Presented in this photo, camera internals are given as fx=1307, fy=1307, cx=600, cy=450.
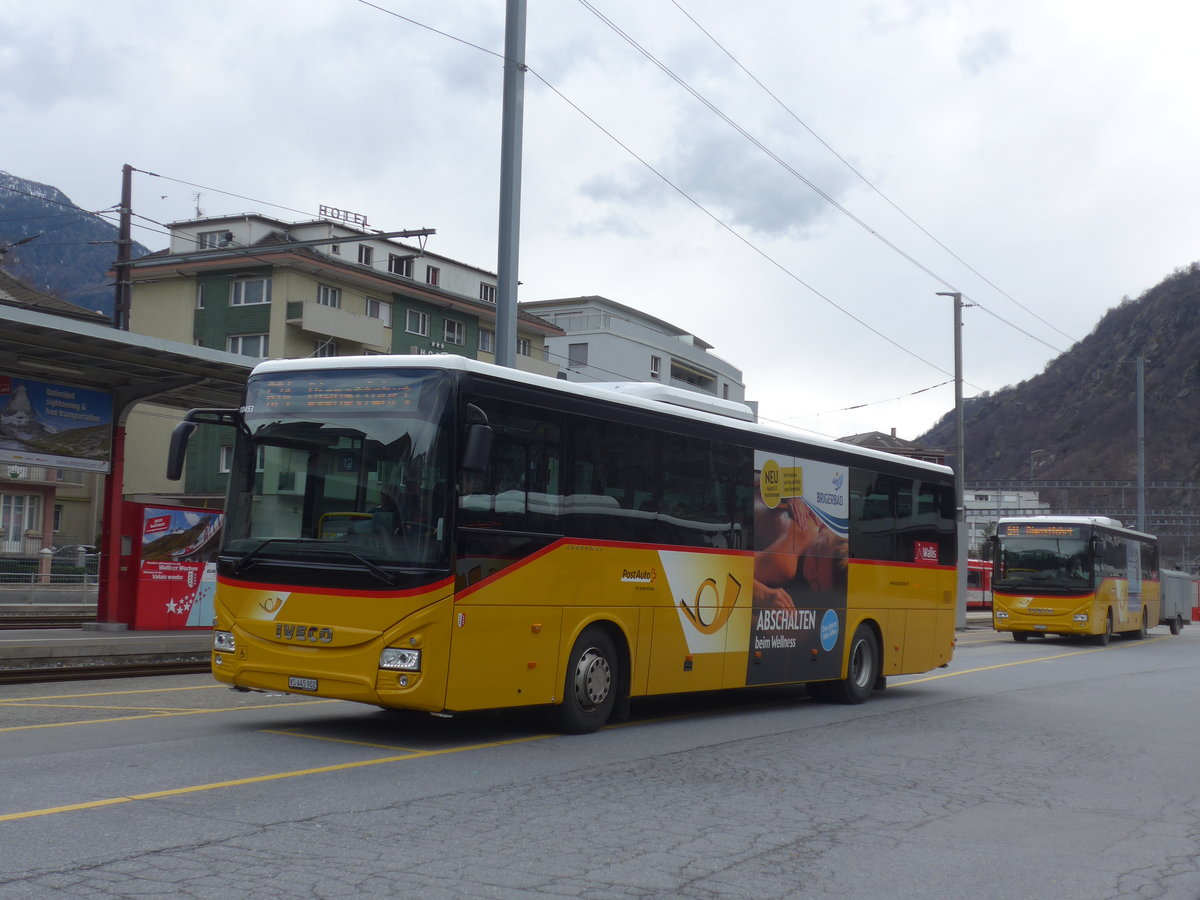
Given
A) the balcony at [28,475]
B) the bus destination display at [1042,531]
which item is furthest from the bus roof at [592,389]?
the balcony at [28,475]

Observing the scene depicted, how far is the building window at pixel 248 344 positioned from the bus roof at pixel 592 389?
1742 inches

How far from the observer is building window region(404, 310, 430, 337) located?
62.0 metres

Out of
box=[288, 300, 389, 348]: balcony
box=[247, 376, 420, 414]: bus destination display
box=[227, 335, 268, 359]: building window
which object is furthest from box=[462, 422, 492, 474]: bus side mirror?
box=[227, 335, 268, 359]: building window

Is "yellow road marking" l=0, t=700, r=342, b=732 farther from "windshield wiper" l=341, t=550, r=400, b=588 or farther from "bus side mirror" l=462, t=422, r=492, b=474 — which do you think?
"bus side mirror" l=462, t=422, r=492, b=474

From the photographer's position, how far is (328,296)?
58.1 metres

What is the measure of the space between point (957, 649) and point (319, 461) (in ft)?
71.3

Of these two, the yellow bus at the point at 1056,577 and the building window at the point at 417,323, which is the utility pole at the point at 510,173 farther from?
the building window at the point at 417,323

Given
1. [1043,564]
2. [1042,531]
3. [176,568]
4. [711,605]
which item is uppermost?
[1042,531]

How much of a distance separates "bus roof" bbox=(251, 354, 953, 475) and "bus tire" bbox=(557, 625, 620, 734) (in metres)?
2.09

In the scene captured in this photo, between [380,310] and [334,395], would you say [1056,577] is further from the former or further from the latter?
[380,310]

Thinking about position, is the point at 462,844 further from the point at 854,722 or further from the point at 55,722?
the point at 854,722

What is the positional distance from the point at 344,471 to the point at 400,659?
1.49 meters

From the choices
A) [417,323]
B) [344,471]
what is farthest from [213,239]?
[344,471]

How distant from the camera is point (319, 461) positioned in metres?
10.0
